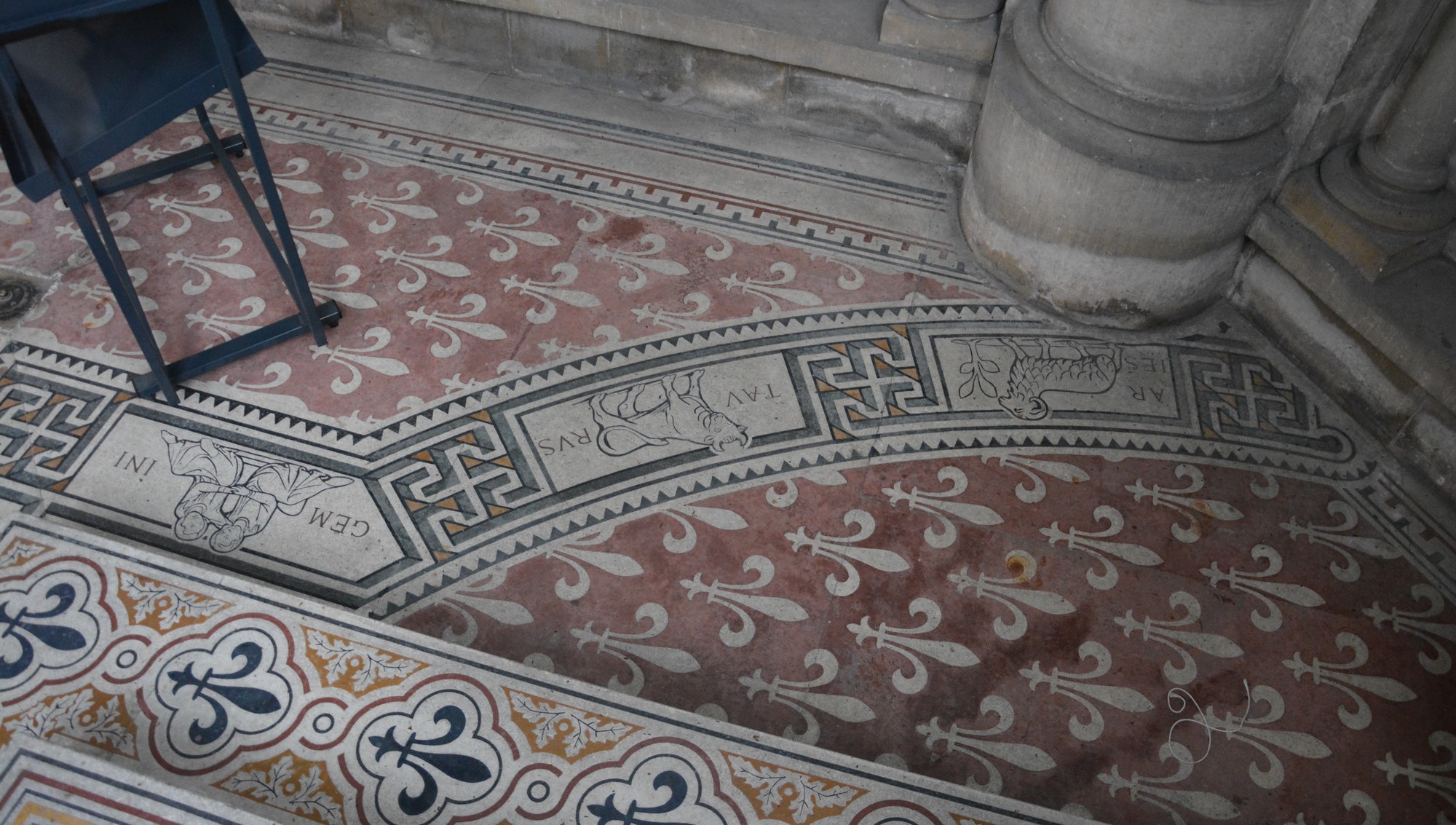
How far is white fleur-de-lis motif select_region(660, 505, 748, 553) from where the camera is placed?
8.07ft

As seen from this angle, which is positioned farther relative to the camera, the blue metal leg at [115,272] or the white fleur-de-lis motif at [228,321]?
the white fleur-de-lis motif at [228,321]

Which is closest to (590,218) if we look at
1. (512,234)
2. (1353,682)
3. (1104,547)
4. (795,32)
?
(512,234)

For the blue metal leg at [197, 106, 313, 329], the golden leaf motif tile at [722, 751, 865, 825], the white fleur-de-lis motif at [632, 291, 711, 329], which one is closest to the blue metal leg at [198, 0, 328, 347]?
the blue metal leg at [197, 106, 313, 329]

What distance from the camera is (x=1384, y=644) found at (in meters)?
2.34

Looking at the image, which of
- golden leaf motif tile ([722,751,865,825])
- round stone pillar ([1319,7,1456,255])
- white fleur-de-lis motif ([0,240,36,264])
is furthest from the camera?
white fleur-de-lis motif ([0,240,36,264])

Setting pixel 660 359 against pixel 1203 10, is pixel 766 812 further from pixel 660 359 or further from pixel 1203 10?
pixel 1203 10

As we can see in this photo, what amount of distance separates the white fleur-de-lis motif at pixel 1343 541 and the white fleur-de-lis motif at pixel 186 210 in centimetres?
305

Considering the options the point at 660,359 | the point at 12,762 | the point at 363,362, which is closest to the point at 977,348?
the point at 660,359

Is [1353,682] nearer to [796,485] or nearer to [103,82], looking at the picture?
[796,485]

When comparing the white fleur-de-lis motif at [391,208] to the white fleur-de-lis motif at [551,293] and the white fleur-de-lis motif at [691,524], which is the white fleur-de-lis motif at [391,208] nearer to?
the white fleur-de-lis motif at [551,293]

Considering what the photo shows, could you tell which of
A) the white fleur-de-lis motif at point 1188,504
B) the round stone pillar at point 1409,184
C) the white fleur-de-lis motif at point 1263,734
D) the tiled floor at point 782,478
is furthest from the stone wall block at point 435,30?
the white fleur-de-lis motif at point 1263,734

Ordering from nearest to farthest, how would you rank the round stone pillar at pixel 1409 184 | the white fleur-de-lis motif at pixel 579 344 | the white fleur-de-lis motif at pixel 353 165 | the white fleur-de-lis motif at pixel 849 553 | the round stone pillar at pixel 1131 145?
the white fleur-de-lis motif at pixel 849 553 < the round stone pillar at pixel 1131 145 < the round stone pillar at pixel 1409 184 < the white fleur-de-lis motif at pixel 579 344 < the white fleur-de-lis motif at pixel 353 165

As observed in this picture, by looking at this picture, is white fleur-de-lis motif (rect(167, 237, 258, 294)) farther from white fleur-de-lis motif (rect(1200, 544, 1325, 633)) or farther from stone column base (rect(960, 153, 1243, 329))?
white fleur-de-lis motif (rect(1200, 544, 1325, 633))

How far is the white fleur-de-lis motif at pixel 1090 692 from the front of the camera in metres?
2.21
